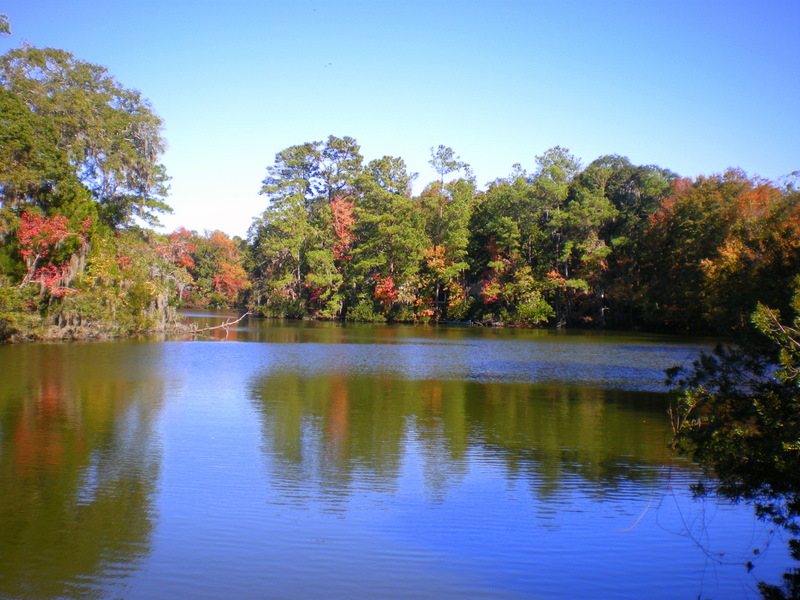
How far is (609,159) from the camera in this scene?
4306 centimetres

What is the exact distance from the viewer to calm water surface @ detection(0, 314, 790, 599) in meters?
4.89

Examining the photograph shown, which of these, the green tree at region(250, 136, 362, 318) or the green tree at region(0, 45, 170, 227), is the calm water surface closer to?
the green tree at region(0, 45, 170, 227)

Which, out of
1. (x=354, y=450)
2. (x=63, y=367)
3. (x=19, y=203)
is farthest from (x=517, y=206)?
(x=354, y=450)

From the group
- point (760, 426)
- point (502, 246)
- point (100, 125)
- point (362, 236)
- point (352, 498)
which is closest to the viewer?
point (760, 426)

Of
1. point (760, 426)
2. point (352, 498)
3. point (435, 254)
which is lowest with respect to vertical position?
point (352, 498)

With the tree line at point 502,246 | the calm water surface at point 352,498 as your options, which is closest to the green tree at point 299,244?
the tree line at point 502,246

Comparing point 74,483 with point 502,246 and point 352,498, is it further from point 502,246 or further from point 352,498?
point 502,246

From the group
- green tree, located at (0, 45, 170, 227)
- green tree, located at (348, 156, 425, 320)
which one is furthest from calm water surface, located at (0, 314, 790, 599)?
green tree, located at (348, 156, 425, 320)

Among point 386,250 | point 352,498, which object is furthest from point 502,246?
point 352,498

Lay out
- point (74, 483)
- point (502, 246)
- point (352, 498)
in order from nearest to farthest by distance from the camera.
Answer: point (352, 498)
point (74, 483)
point (502, 246)

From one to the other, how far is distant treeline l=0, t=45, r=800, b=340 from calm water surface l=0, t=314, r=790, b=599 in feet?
14.0

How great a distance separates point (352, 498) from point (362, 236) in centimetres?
4099

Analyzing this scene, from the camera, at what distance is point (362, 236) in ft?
155

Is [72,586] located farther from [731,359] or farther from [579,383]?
[579,383]
